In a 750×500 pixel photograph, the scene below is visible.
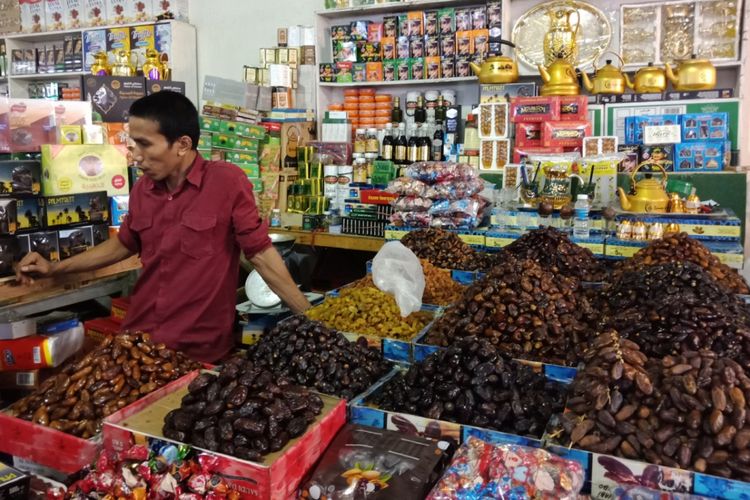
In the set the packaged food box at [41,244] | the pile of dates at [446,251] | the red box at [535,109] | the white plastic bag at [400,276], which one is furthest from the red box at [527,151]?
the packaged food box at [41,244]

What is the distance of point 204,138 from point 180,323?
8.13ft

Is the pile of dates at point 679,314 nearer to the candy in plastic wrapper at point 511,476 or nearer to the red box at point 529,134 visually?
the candy in plastic wrapper at point 511,476

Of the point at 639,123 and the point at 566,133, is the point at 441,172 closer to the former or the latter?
the point at 566,133

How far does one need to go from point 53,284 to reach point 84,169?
48 cm

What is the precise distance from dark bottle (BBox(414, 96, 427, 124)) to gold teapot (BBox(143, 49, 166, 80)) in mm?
2036

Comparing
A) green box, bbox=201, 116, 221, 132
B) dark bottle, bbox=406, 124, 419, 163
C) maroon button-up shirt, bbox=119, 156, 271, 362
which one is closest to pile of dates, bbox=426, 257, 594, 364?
maroon button-up shirt, bbox=119, 156, 271, 362

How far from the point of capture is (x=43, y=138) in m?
2.46

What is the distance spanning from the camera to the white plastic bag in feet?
6.40

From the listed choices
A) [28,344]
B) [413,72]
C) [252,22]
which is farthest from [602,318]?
[252,22]

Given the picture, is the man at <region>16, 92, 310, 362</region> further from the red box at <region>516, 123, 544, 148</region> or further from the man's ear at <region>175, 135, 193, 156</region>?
the red box at <region>516, 123, 544, 148</region>

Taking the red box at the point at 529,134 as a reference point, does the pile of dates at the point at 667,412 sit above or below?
below

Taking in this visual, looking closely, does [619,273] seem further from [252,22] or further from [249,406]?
[252,22]

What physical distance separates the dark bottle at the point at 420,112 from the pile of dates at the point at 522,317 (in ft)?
10.4

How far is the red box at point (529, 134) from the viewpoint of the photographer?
3699 mm
